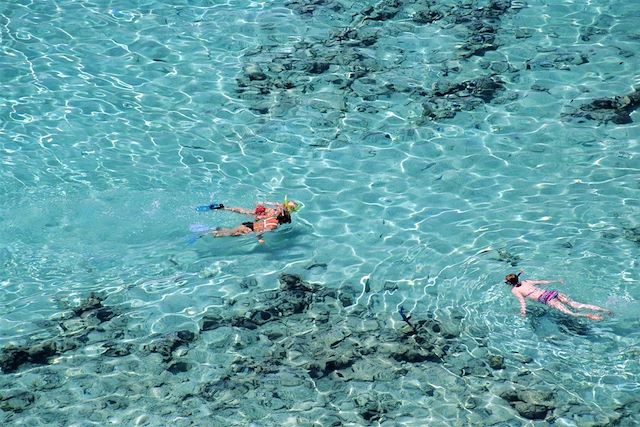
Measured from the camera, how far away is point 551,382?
31.2ft

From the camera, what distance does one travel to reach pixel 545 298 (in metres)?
10.4

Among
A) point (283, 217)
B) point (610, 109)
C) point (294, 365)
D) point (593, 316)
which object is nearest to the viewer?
point (294, 365)

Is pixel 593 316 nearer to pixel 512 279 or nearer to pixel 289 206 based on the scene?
pixel 512 279

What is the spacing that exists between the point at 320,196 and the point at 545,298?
138 inches

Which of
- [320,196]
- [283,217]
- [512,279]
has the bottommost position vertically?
[512,279]

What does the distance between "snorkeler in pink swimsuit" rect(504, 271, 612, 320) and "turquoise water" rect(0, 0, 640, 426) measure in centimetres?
15

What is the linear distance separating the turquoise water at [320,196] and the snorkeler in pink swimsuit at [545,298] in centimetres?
15

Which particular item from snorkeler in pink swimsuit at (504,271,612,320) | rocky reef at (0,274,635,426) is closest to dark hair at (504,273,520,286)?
snorkeler in pink swimsuit at (504,271,612,320)

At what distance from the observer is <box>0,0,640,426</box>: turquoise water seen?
9.60 m

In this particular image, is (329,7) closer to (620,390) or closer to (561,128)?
(561,128)

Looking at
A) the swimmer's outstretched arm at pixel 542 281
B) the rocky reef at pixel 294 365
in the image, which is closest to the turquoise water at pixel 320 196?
the rocky reef at pixel 294 365

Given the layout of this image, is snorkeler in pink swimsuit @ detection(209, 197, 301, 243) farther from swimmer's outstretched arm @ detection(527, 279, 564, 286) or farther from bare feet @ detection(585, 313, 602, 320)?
bare feet @ detection(585, 313, 602, 320)

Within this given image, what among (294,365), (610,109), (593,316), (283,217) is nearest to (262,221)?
(283,217)

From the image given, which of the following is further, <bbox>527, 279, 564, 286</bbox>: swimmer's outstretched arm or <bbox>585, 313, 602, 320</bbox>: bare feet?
<bbox>527, 279, 564, 286</bbox>: swimmer's outstretched arm
